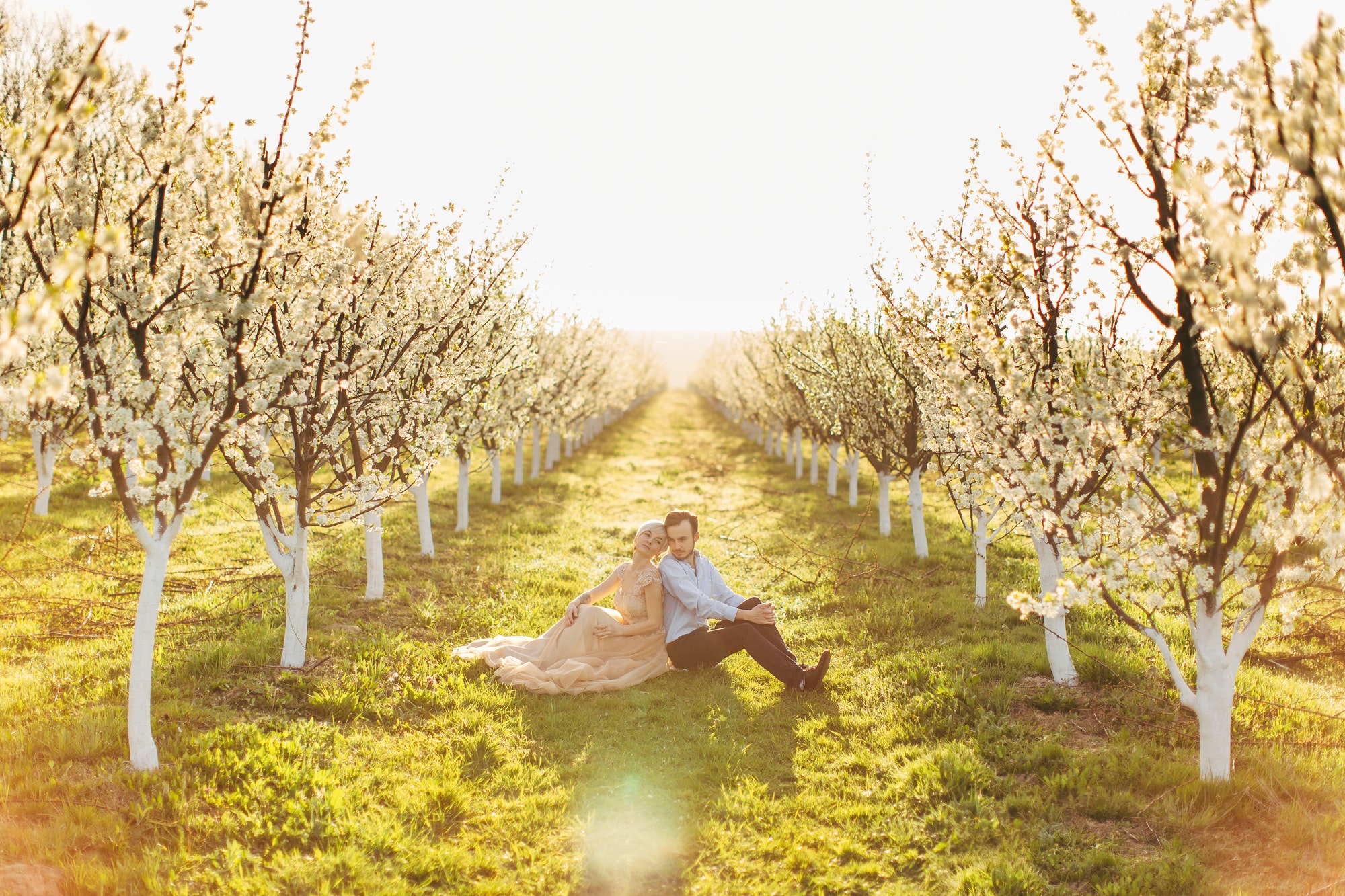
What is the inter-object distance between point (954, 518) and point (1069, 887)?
11.8 m

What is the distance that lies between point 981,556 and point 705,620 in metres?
3.60

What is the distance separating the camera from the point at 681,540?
724 cm

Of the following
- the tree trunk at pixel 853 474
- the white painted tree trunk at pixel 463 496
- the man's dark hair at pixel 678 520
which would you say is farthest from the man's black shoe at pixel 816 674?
the tree trunk at pixel 853 474

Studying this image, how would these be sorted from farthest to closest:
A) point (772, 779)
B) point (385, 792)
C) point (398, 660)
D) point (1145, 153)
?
1. point (398, 660)
2. point (772, 779)
3. point (385, 792)
4. point (1145, 153)

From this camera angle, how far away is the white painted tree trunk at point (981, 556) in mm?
8688

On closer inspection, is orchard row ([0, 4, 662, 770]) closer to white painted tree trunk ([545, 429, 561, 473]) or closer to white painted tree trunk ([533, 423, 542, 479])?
white painted tree trunk ([533, 423, 542, 479])

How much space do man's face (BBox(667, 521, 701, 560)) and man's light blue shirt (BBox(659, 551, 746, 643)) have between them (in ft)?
0.22

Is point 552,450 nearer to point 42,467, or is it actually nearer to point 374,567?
point 42,467

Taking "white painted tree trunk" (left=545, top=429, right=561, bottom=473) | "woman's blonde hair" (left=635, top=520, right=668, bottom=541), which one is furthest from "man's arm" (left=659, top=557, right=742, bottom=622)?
"white painted tree trunk" (left=545, top=429, right=561, bottom=473)

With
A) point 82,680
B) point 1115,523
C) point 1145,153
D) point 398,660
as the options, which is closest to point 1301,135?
point 1145,153

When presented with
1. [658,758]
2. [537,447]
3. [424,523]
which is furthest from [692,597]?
[537,447]

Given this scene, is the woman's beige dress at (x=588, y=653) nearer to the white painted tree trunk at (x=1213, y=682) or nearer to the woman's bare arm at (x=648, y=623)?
the woman's bare arm at (x=648, y=623)

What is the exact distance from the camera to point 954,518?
49.9 feet

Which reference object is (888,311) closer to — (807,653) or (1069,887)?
(807,653)
